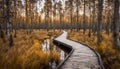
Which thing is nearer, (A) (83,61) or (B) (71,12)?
(A) (83,61)

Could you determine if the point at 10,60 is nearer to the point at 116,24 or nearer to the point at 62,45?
the point at 116,24

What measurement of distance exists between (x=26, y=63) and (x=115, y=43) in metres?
8.57

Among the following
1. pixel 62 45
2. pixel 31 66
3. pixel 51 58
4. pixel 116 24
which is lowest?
pixel 62 45

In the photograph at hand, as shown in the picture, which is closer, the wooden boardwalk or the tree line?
the wooden boardwalk

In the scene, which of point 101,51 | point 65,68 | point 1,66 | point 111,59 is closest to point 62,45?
point 101,51

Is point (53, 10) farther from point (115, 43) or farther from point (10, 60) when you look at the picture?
point (10, 60)

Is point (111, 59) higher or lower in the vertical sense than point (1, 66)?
lower

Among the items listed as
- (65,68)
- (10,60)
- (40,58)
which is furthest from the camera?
(40,58)

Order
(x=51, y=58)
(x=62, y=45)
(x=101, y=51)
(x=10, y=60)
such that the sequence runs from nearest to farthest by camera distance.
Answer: (x=10, y=60) → (x=51, y=58) → (x=101, y=51) → (x=62, y=45)

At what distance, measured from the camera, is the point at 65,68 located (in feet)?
33.0

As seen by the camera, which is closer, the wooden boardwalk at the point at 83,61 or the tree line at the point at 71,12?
the wooden boardwalk at the point at 83,61

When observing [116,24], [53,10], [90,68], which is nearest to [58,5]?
[53,10]

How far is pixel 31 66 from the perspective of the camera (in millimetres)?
9180

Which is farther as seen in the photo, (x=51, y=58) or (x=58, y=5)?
(x=58, y=5)
